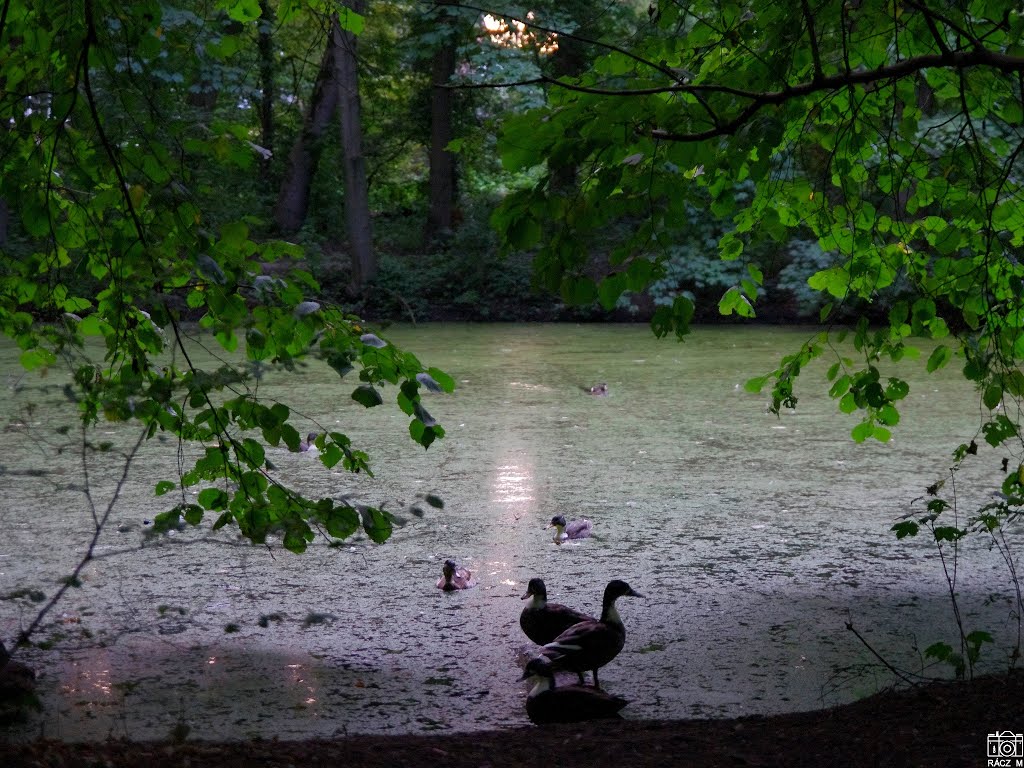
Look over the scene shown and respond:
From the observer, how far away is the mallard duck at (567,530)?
4.03 meters

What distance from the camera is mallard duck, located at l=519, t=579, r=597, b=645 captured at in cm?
294

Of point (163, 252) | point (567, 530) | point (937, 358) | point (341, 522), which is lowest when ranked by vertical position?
point (567, 530)

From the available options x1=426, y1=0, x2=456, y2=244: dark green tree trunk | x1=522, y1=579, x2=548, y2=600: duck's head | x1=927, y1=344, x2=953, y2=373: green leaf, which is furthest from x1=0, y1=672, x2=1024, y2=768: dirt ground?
x1=426, y1=0, x2=456, y2=244: dark green tree trunk

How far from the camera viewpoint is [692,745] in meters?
2.33

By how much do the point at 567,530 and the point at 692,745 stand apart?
175 cm

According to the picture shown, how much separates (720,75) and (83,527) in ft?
9.31

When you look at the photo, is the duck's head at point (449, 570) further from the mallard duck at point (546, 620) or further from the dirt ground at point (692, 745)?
the dirt ground at point (692, 745)

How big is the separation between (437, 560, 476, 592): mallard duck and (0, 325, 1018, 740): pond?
5cm

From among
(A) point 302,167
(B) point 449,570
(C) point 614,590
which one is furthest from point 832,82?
(A) point 302,167

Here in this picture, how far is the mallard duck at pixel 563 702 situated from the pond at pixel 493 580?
0.26 ft

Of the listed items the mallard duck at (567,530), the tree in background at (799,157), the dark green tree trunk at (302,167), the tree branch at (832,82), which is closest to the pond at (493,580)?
the mallard duck at (567,530)

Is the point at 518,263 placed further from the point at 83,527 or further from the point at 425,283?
the point at 83,527

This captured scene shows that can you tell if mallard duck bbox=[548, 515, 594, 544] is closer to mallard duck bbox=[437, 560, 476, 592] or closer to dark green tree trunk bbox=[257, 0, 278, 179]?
mallard duck bbox=[437, 560, 476, 592]

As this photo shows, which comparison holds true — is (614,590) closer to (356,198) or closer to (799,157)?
(799,157)
